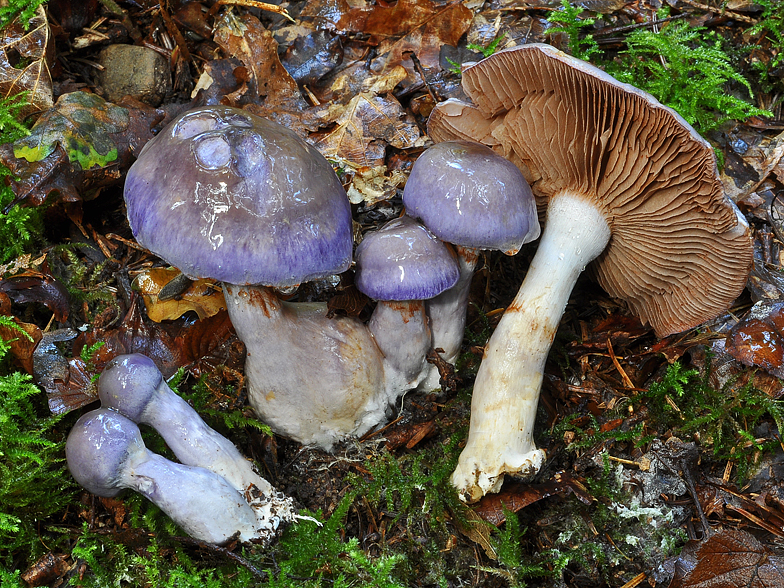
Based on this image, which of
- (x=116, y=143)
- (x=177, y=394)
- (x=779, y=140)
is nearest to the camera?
(x=177, y=394)

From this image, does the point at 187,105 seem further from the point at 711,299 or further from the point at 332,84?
the point at 711,299

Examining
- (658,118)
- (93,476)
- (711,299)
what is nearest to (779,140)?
(711,299)

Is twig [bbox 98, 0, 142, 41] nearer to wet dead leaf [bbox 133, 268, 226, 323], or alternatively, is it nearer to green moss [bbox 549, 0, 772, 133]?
wet dead leaf [bbox 133, 268, 226, 323]

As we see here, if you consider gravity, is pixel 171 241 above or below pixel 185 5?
below

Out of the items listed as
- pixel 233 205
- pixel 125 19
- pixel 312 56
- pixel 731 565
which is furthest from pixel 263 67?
pixel 731 565

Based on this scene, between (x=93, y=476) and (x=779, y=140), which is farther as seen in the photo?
(x=779, y=140)

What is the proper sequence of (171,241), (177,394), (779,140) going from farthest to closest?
(779,140) < (177,394) < (171,241)

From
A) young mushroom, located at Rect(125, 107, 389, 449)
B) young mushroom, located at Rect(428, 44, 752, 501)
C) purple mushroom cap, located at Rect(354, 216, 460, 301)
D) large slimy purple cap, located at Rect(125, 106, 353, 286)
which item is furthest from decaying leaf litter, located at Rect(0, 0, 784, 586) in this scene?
large slimy purple cap, located at Rect(125, 106, 353, 286)
